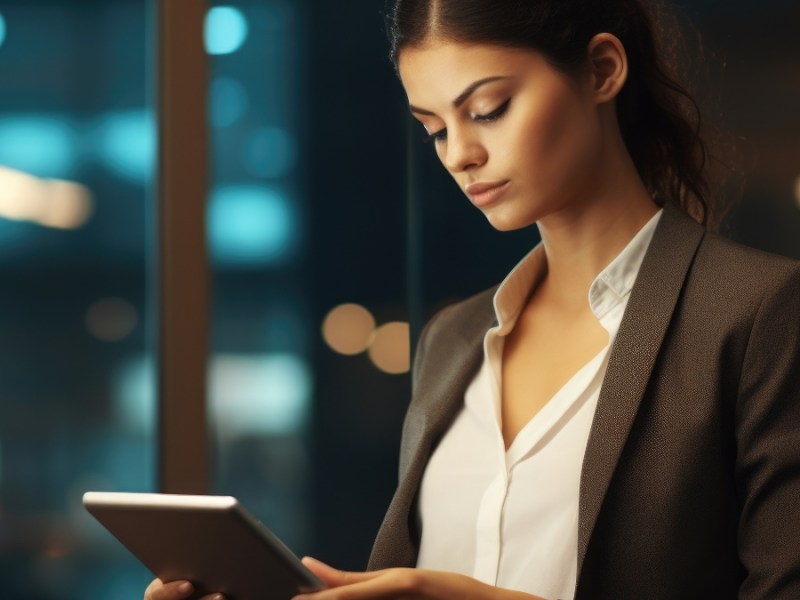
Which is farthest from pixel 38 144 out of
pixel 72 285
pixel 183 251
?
pixel 183 251

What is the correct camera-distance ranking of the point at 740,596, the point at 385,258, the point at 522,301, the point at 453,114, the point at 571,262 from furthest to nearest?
the point at 385,258
the point at 522,301
the point at 571,262
the point at 453,114
the point at 740,596

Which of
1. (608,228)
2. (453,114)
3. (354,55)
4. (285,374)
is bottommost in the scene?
(285,374)

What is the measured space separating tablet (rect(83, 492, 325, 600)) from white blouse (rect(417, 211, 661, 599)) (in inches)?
13.3

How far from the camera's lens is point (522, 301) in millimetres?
1811

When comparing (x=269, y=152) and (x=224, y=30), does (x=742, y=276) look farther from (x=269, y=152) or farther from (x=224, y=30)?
(x=224, y=30)

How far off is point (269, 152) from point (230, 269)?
1.01 ft

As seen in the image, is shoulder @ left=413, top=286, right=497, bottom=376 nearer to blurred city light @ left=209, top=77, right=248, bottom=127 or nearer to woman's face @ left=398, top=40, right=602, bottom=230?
woman's face @ left=398, top=40, right=602, bottom=230

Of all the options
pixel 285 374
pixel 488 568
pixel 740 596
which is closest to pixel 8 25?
pixel 285 374

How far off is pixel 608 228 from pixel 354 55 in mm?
1060

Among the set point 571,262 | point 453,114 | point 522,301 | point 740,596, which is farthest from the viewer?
point 522,301

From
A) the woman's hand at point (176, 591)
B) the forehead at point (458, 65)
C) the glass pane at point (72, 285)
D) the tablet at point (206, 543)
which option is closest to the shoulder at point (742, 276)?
the forehead at point (458, 65)

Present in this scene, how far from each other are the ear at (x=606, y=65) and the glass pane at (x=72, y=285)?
57.3 inches

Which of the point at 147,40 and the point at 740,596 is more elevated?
the point at 147,40

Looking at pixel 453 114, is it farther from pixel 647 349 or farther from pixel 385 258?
pixel 385 258
